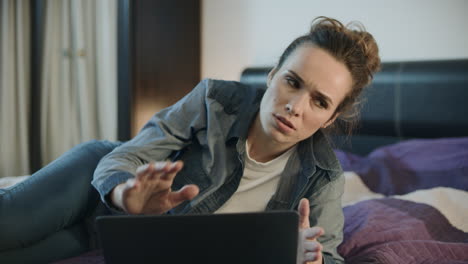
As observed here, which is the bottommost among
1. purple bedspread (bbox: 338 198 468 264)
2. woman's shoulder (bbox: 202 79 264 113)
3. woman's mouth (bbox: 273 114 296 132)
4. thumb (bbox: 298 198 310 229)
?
purple bedspread (bbox: 338 198 468 264)

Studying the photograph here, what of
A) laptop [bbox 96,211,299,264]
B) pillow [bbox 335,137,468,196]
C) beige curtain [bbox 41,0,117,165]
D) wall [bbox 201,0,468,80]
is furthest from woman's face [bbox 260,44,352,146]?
beige curtain [bbox 41,0,117,165]

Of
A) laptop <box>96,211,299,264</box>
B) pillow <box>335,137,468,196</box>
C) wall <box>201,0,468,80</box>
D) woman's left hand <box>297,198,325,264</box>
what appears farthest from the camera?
wall <box>201,0,468,80</box>

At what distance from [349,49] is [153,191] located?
1.94 feet

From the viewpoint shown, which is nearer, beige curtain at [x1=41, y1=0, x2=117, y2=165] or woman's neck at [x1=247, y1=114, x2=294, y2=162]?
woman's neck at [x1=247, y1=114, x2=294, y2=162]

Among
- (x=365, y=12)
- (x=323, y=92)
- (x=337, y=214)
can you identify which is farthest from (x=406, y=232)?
(x=365, y=12)

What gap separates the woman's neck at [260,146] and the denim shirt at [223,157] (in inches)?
1.1

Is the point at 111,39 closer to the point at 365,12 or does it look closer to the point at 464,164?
the point at 365,12

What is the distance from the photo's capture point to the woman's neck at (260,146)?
1198mm

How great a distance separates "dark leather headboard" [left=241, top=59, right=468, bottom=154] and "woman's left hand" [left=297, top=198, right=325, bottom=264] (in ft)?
3.35

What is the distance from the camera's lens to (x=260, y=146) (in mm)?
1212

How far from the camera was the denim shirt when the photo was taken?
1.14 m

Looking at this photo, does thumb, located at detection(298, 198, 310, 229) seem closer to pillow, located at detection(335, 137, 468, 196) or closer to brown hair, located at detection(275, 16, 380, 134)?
brown hair, located at detection(275, 16, 380, 134)

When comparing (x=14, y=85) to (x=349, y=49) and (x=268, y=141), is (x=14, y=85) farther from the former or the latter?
(x=349, y=49)

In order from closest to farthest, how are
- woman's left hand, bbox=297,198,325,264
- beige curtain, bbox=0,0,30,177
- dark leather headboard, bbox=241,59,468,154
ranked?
woman's left hand, bbox=297,198,325,264 < dark leather headboard, bbox=241,59,468,154 < beige curtain, bbox=0,0,30,177
